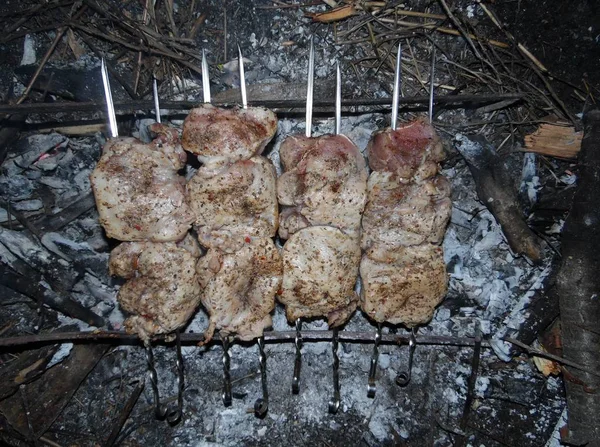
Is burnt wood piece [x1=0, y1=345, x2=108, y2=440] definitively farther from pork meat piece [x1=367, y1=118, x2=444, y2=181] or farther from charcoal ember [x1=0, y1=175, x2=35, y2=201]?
pork meat piece [x1=367, y1=118, x2=444, y2=181]

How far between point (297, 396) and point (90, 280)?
5.23 ft

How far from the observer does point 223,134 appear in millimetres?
2316

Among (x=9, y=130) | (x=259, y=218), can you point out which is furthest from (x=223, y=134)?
→ (x=9, y=130)

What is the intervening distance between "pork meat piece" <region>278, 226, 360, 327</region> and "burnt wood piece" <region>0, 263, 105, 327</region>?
147cm

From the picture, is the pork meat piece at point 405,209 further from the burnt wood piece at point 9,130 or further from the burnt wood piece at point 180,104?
the burnt wood piece at point 9,130

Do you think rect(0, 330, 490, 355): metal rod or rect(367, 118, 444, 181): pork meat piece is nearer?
rect(367, 118, 444, 181): pork meat piece

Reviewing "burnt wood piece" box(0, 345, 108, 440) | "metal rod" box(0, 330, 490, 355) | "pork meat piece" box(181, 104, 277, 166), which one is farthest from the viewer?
"burnt wood piece" box(0, 345, 108, 440)

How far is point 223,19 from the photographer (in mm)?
2953

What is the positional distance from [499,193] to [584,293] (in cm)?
76

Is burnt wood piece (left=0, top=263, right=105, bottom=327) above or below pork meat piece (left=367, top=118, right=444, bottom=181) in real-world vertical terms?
below

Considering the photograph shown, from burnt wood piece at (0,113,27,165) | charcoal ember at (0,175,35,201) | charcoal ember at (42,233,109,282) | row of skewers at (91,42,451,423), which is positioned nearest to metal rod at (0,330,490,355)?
row of skewers at (91,42,451,423)

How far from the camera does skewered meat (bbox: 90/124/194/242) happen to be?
2.32 m

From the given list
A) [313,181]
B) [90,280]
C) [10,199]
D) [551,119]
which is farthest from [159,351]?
[551,119]

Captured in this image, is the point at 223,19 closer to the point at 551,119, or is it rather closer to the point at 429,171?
the point at 429,171
